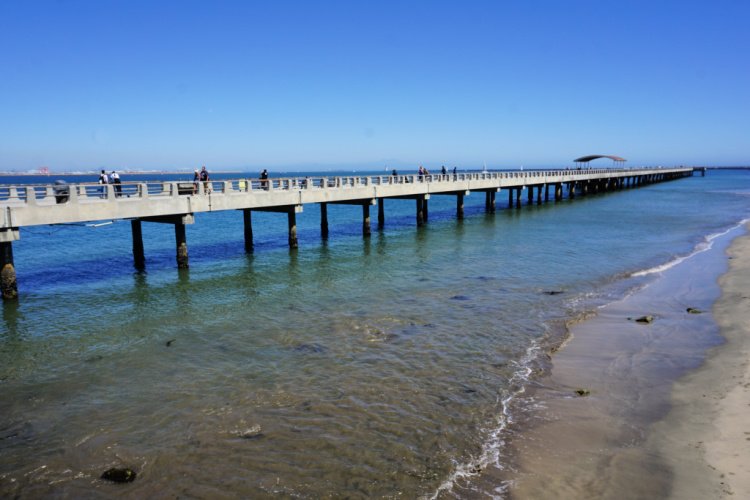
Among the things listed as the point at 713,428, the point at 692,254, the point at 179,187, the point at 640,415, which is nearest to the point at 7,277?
the point at 179,187

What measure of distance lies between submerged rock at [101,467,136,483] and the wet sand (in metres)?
4.68

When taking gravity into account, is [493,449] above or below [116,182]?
below

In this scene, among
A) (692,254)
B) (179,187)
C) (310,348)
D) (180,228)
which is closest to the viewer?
→ (310,348)

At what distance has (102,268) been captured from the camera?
2611 cm

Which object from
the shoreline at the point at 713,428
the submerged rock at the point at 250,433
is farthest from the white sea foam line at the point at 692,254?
the submerged rock at the point at 250,433

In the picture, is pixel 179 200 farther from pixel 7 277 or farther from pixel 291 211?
pixel 291 211

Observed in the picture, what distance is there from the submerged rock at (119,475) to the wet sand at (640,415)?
4676 mm

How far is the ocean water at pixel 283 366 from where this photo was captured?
304 inches

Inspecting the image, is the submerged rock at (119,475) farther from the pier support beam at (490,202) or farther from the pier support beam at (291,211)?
the pier support beam at (490,202)

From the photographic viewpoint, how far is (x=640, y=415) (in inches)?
357

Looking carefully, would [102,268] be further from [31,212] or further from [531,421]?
[531,421]

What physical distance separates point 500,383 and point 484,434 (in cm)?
223

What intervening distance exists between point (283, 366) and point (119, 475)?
4461 mm

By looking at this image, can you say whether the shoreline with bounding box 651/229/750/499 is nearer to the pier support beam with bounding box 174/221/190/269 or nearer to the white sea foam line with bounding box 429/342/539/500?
the white sea foam line with bounding box 429/342/539/500
